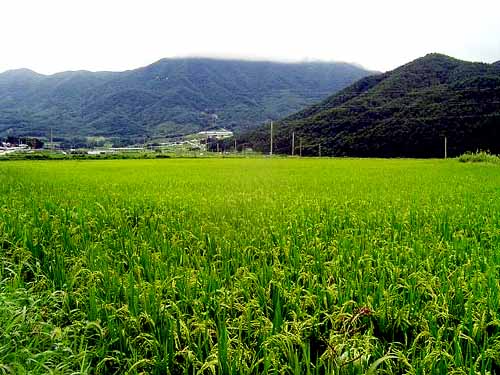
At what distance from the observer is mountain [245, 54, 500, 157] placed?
47.0 meters

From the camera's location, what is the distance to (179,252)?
3.84 metres

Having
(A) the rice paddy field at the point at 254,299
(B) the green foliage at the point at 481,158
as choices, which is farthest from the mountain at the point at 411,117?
(A) the rice paddy field at the point at 254,299

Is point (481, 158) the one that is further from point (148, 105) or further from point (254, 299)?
point (148, 105)

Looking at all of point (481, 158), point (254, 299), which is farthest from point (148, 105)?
point (254, 299)

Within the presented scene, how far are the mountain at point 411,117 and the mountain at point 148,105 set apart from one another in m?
64.9

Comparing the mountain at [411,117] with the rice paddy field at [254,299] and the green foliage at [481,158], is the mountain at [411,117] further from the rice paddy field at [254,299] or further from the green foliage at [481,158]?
the rice paddy field at [254,299]

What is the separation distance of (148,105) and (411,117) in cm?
11617

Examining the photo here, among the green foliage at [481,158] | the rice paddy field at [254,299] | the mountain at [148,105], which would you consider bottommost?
the rice paddy field at [254,299]

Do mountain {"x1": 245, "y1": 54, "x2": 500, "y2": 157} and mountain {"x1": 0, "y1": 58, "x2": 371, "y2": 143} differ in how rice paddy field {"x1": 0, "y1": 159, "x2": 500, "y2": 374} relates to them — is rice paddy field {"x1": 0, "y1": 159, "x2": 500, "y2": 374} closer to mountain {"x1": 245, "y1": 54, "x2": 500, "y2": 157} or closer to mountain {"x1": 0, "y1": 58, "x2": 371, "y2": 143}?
mountain {"x1": 245, "y1": 54, "x2": 500, "y2": 157}

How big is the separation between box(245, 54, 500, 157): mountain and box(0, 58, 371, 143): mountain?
64.9 m

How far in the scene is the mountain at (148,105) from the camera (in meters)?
132

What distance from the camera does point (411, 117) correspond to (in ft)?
176

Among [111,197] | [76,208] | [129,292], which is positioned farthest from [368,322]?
[111,197]

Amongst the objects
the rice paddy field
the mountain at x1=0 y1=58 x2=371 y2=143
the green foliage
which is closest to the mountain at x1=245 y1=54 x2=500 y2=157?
the green foliage
